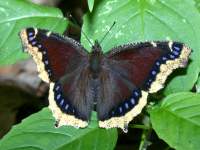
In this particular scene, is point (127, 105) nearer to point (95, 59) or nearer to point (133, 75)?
point (133, 75)

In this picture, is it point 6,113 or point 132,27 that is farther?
point 6,113

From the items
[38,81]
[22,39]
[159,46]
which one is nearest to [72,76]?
[22,39]

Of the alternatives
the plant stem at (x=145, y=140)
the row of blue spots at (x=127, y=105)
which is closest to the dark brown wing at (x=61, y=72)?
the row of blue spots at (x=127, y=105)

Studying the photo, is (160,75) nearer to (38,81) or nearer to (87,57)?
(87,57)

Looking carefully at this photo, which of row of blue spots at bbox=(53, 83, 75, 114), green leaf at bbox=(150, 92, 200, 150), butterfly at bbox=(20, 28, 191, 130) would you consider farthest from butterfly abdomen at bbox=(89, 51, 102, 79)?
green leaf at bbox=(150, 92, 200, 150)

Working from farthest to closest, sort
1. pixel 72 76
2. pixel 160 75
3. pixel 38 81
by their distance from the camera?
pixel 38 81
pixel 72 76
pixel 160 75

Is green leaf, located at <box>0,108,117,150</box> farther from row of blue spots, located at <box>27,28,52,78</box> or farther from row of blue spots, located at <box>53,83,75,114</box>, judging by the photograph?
row of blue spots, located at <box>27,28,52,78</box>

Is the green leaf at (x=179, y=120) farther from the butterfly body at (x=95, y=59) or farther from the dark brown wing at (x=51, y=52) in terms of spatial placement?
the dark brown wing at (x=51, y=52)

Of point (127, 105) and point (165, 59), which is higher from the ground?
point (165, 59)
